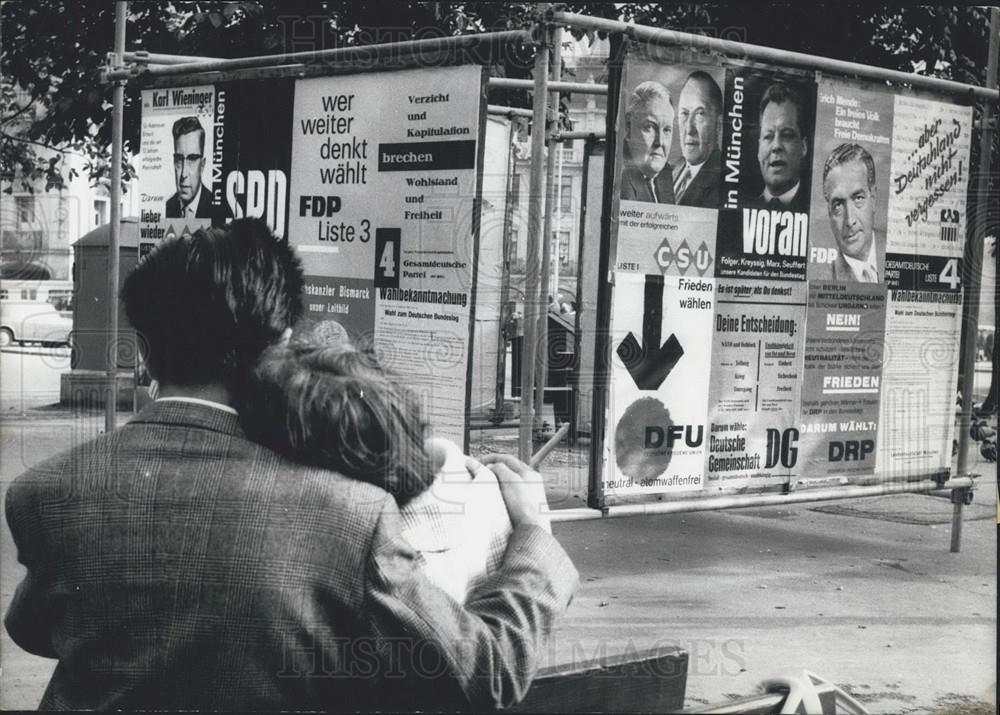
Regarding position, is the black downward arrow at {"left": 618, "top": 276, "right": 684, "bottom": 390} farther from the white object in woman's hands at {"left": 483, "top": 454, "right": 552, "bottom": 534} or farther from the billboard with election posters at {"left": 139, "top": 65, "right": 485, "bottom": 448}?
the white object in woman's hands at {"left": 483, "top": 454, "right": 552, "bottom": 534}

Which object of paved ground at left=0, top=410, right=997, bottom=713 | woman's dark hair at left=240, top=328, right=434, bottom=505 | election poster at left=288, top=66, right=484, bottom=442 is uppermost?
election poster at left=288, top=66, right=484, bottom=442

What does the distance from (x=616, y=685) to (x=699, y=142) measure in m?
2.56

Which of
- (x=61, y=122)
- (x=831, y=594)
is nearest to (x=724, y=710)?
(x=831, y=594)

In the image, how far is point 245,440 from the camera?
5.72ft

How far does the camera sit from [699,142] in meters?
4.64

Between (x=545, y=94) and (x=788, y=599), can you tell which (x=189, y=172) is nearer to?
(x=545, y=94)

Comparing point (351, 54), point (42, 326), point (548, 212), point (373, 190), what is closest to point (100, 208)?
point (42, 326)

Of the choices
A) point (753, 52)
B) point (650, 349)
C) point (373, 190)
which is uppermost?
point (753, 52)

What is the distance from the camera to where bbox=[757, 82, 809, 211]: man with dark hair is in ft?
16.0

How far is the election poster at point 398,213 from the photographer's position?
4438 millimetres

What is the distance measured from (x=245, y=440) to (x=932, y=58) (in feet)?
26.5

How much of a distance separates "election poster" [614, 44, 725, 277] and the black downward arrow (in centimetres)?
9

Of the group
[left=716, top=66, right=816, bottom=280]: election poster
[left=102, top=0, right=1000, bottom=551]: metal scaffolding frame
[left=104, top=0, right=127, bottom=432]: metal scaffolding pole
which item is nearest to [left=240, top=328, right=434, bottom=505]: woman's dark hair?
[left=102, top=0, right=1000, bottom=551]: metal scaffolding frame

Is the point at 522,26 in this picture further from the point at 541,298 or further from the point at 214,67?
the point at 541,298
